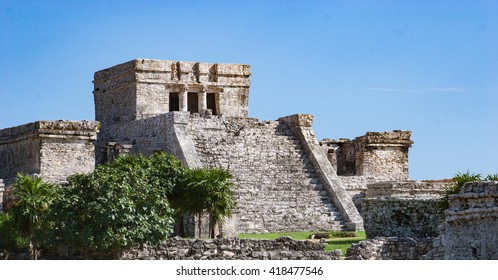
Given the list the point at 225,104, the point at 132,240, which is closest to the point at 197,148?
the point at 225,104

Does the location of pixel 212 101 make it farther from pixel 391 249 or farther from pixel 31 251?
pixel 391 249

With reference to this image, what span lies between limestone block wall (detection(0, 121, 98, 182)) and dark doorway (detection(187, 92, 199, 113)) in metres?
7.69

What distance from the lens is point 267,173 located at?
3456cm

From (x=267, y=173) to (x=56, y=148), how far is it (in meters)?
5.91

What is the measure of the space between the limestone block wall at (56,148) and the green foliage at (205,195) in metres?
6.22

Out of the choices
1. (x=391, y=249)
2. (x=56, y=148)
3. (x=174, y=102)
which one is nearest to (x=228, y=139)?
(x=56, y=148)

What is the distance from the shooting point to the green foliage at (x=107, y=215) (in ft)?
71.9

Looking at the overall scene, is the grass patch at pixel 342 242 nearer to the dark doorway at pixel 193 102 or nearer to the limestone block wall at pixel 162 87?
the limestone block wall at pixel 162 87

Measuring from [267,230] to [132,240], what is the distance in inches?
409

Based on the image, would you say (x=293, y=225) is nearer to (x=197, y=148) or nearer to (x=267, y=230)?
(x=267, y=230)

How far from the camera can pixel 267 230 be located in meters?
31.9

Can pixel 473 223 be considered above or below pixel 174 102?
below

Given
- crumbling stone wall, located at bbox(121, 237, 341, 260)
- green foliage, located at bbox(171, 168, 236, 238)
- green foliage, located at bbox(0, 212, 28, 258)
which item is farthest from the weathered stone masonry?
crumbling stone wall, located at bbox(121, 237, 341, 260)

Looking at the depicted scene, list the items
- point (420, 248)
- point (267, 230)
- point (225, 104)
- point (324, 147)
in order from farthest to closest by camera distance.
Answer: point (225, 104) → point (324, 147) → point (267, 230) → point (420, 248)
